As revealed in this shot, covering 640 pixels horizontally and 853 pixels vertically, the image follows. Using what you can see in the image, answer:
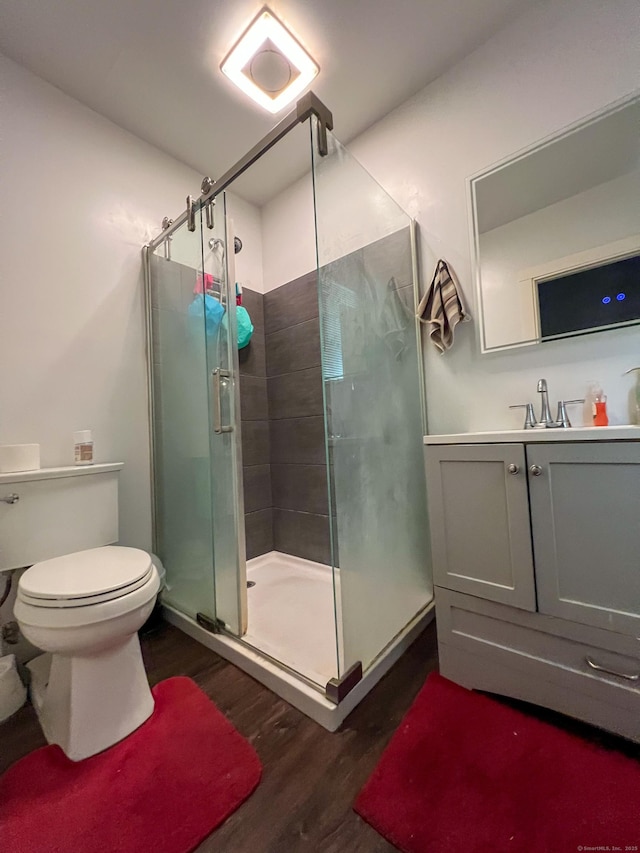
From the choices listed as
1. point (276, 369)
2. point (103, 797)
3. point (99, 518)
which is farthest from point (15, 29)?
point (103, 797)

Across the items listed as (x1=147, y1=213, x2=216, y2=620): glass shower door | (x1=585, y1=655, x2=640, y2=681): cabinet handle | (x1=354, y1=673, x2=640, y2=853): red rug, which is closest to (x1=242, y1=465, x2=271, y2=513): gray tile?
(x1=147, y1=213, x2=216, y2=620): glass shower door

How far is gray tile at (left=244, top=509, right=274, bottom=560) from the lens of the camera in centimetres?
219

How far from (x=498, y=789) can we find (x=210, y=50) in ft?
8.66

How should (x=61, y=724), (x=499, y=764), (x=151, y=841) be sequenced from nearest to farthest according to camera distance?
(x=151, y=841) < (x=499, y=764) < (x=61, y=724)

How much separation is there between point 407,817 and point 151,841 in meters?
0.56

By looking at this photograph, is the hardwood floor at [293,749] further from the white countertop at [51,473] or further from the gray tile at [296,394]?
the gray tile at [296,394]

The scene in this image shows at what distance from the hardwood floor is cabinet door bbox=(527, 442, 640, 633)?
0.57m

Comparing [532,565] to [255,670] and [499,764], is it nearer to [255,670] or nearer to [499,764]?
[499,764]

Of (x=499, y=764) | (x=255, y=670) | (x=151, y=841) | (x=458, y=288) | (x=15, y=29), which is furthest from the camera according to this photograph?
(x=458, y=288)

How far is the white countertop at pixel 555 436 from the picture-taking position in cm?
89

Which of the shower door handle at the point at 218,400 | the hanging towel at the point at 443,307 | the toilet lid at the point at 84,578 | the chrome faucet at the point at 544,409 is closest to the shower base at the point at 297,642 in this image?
the toilet lid at the point at 84,578

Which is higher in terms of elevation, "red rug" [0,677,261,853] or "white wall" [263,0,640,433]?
"white wall" [263,0,640,433]

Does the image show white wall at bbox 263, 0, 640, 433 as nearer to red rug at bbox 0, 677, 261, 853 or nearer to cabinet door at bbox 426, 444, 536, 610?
cabinet door at bbox 426, 444, 536, 610

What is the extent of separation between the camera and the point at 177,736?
0.99m
